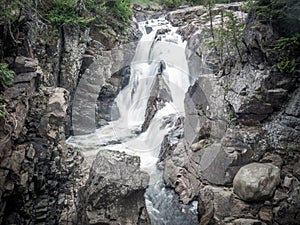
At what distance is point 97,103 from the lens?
35.7 ft

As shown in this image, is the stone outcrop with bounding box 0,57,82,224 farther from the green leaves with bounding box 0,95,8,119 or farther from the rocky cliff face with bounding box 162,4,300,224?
the rocky cliff face with bounding box 162,4,300,224

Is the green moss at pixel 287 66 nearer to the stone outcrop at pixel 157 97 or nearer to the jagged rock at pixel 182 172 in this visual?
the jagged rock at pixel 182 172

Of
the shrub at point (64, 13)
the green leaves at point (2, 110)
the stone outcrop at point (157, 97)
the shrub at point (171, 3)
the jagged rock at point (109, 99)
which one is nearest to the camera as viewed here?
the green leaves at point (2, 110)

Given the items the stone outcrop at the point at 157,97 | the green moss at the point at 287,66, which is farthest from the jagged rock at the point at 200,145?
the stone outcrop at the point at 157,97

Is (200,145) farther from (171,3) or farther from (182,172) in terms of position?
(171,3)

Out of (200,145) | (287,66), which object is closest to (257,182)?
(200,145)

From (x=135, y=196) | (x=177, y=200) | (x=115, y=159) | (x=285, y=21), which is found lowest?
(x=177, y=200)

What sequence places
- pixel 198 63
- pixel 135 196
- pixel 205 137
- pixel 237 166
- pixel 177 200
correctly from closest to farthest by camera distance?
pixel 135 196 < pixel 237 166 < pixel 177 200 < pixel 205 137 < pixel 198 63

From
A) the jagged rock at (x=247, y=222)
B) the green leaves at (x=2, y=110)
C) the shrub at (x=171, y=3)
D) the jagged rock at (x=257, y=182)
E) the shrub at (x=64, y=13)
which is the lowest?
the jagged rock at (x=247, y=222)

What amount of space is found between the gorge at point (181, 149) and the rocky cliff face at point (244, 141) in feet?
0.07

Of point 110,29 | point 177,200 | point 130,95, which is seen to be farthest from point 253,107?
point 110,29

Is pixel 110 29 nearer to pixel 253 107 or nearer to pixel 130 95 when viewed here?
pixel 130 95

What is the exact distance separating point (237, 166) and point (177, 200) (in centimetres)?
161

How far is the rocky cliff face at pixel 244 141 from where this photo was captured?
5676 millimetres
